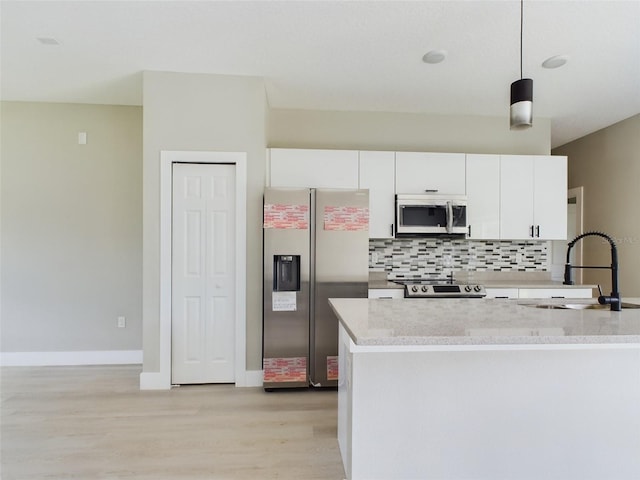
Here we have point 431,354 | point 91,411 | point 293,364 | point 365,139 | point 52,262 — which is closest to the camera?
point 431,354

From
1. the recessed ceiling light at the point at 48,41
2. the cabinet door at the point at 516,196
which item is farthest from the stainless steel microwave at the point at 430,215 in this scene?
the recessed ceiling light at the point at 48,41

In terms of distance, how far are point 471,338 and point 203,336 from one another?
8.50ft

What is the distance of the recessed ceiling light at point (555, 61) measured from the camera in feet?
9.23

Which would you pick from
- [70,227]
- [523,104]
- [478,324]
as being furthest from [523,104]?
[70,227]

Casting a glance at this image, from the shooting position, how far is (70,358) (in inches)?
148

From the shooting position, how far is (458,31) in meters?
2.51

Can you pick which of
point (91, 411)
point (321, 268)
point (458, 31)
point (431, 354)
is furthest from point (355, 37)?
point (91, 411)

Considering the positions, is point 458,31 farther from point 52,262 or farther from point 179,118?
point 52,262

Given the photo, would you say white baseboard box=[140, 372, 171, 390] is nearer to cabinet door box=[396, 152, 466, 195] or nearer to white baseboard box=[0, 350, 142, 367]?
white baseboard box=[0, 350, 142, 367]

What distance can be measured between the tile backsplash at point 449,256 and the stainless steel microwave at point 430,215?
0.36m

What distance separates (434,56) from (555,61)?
3.27ft

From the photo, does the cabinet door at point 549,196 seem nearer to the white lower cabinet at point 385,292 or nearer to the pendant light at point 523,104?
the white lower cabinet at point 385,292

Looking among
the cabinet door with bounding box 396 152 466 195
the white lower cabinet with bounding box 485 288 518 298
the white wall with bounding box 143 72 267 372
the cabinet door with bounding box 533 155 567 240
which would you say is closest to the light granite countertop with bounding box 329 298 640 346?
the white wall with bounding box 143 72 267 372

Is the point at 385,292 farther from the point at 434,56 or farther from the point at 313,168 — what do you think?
the point at 434,56
